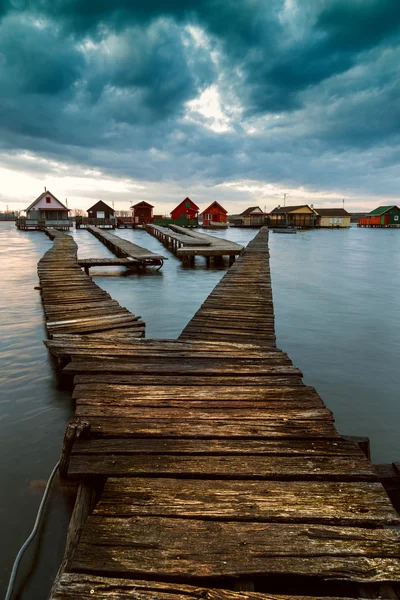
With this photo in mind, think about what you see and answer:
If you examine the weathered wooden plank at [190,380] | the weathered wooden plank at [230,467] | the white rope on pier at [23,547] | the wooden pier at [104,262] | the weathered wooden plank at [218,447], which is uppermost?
the wooden pier at [104,262]

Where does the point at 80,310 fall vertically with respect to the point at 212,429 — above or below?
above

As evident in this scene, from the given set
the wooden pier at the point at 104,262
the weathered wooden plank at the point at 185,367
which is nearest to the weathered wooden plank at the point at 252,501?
the weathered wooden plank at the point at 185,367

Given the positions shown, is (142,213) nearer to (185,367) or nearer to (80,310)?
(80,310)

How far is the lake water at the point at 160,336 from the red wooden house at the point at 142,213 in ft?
189

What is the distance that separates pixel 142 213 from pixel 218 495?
79653mm

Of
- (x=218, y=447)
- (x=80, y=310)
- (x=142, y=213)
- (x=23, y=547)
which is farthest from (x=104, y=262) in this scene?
(x=142, y=213)

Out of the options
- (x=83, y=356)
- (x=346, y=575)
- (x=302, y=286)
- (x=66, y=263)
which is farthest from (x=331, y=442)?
(x=302, y=286)

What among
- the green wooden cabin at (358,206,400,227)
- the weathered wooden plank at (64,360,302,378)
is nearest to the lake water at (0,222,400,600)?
the weathered wooden plank at (64,360,302,378)

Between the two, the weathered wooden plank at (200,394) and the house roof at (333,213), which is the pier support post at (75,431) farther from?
the house roof at (333,213)

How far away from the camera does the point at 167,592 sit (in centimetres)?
210

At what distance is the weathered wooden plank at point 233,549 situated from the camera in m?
2.24

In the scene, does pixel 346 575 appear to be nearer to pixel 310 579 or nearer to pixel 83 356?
pixel 310 579

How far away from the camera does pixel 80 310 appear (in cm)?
876

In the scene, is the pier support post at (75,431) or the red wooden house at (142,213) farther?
the red wooden house at (142,213)
